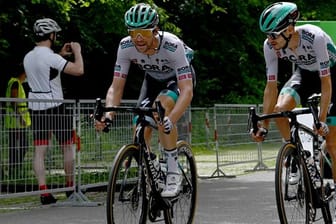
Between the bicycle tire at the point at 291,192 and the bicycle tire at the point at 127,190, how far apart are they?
3.67 feet

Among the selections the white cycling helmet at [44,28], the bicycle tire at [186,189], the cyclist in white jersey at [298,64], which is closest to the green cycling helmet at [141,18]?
the cyclist in white jersey at [298,64]

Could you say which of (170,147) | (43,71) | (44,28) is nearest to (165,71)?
(170,147)

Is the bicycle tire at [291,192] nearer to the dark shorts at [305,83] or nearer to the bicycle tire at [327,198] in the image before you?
the bicycle tire at [327,198]

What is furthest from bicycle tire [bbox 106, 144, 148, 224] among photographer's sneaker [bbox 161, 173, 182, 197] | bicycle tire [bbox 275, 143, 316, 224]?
bicycle tire [bbox 275, 143, 316, 224]

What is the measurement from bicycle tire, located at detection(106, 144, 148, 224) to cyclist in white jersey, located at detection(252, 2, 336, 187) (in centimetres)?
105

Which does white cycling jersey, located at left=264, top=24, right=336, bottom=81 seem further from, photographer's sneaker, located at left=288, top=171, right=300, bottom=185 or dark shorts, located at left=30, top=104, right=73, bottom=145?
dark shorts, located at left=30, top=104, right=73, bottom=145

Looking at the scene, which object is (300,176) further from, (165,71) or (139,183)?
(165,71)

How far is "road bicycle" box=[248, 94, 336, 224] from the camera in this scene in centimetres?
728

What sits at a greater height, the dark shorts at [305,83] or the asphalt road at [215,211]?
the dark shorts at [305,83]

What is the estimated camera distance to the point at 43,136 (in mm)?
11320

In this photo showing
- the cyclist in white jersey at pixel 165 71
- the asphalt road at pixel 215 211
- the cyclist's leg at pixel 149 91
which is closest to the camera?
the cyclist in white jersey at pixel 165 71

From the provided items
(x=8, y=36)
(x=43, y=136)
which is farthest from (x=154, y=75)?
(x=8, y=36)

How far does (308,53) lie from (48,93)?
488cm

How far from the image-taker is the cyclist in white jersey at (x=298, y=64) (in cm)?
743
